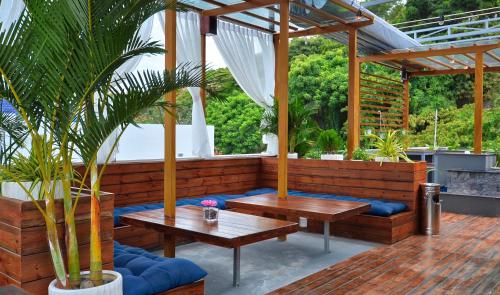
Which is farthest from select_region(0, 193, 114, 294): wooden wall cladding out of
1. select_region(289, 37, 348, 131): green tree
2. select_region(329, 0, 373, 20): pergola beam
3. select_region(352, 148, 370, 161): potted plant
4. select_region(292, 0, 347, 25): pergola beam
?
select_region(289, 37, 348, 131): green tree

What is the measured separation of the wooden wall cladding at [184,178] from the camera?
5.13m

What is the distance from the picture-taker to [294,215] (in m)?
4.57

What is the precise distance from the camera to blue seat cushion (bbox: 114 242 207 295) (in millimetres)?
2691

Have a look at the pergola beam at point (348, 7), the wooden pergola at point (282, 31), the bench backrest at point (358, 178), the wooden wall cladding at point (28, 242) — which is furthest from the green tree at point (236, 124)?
the wooden wall cladding at point (28, 242)

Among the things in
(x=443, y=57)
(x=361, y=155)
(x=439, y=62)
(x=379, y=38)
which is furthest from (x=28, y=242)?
(x=439, y=62)

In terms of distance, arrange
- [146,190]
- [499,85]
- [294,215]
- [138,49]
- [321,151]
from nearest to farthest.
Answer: [138,49] < [294,215] < [146,190] < [321,151] < [499,85]

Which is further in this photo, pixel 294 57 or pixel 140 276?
pixel 294 57

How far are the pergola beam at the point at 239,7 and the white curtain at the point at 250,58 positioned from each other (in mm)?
605

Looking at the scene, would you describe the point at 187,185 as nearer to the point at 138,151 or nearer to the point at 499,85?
the point at 138,151

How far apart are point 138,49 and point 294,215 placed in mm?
2726

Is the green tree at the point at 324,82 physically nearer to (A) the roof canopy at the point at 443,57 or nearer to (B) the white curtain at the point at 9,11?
(A) the roof canopy at the point at 443,57

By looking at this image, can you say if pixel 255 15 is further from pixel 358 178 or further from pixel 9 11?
pixel 9 11

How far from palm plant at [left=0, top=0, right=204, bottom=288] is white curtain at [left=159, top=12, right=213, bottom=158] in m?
3.83

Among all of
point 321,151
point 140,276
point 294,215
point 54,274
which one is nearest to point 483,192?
point 321,151
